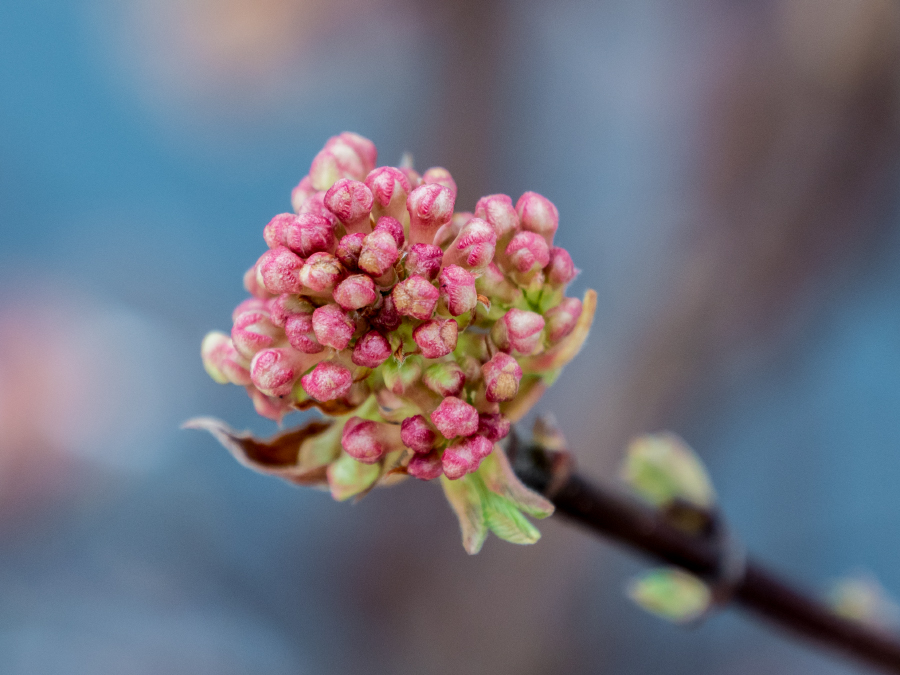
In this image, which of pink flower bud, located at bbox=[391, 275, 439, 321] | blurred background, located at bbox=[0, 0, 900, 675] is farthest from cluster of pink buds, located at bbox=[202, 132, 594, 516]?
blurred background, located at bbox=[0, 0, 900, 675]

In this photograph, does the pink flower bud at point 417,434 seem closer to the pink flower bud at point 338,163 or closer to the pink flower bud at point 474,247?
the pink flower bud at point 474,247

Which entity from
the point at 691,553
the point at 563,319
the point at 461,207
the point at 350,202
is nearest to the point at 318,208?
the point at 350,202

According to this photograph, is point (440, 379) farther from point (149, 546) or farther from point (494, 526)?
point (149, 546)

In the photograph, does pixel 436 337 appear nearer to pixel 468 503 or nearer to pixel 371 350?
pixel 371 350

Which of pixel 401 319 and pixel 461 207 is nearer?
pixel 401 319

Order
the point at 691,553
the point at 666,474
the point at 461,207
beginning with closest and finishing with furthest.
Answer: the point at 691,553
the point at 666,474
the point at 461,207

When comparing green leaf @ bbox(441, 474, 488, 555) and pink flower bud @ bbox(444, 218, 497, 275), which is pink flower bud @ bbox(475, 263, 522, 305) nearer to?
pink flower bud @ bbox(444, 218, 497, 275)

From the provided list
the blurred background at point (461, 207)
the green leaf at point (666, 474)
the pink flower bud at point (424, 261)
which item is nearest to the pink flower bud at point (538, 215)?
the pink flower bud at point (424, 261)
